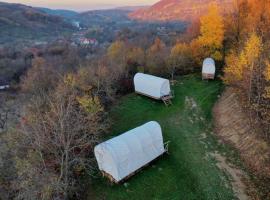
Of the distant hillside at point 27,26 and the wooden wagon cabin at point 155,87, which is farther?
the distant hillside at point 27,26

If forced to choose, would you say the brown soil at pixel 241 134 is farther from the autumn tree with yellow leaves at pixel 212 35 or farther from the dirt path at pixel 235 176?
the autumn tree with yellow leaves at pixel 212 35

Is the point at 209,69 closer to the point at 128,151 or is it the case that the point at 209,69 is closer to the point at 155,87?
the point at 155,87

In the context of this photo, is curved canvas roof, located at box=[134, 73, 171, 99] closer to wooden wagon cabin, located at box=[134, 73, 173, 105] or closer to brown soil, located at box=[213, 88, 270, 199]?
wooden wagon cabin, located at box=[134, 73, 173, 105]

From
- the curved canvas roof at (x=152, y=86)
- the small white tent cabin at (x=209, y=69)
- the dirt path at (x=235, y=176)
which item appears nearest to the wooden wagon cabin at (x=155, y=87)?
the curved canvas roof at (x=152, y=86)

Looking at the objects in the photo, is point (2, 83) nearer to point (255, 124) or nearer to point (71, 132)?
point (71, 132)

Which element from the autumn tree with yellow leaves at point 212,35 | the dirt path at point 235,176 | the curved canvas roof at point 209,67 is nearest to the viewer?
the dirt path at point 235,176

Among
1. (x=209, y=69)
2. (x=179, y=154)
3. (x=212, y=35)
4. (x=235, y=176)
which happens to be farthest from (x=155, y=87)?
(x=235, y=176)

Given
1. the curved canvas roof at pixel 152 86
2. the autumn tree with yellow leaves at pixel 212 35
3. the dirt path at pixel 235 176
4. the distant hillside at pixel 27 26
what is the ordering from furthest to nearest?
the distant hillside at pixel 27 26 < the autumn tree with yellow leaves at pixel 212 35 < the curved canvas roof at pixel 152 86 < the dirt path at pixel 235 176
